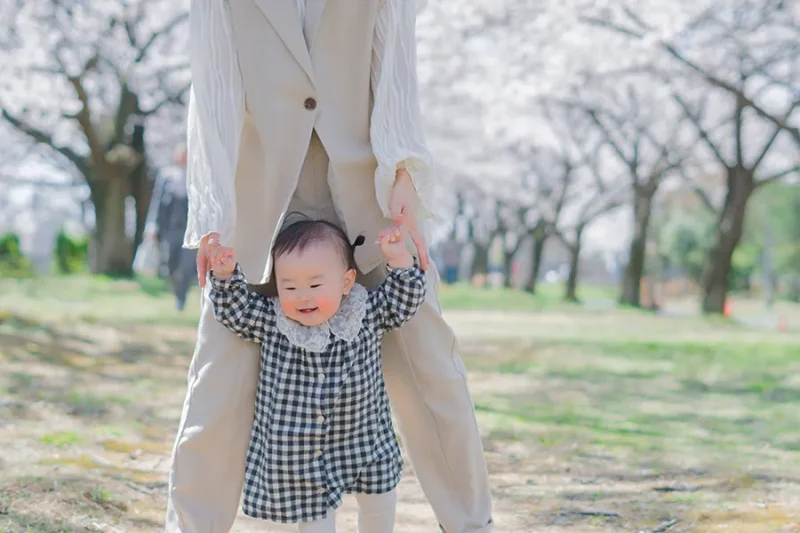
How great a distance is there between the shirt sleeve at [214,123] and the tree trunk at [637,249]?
1951 cm

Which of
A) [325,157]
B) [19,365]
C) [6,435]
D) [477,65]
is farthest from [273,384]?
[477,65]

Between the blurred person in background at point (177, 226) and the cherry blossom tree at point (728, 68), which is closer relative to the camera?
the blurred person in background at point (177, 226)

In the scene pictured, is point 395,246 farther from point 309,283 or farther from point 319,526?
point 319,526

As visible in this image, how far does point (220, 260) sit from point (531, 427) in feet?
10.6

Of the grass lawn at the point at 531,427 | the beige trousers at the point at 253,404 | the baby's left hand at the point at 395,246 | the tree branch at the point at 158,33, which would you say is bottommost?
the grass lawn at the point at 531,427

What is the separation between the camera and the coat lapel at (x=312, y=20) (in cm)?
237

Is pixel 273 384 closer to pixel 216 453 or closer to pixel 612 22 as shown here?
pixel 216 453

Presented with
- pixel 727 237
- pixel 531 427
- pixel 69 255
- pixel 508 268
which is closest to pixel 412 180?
pixel 531 427

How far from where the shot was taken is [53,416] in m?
4.75

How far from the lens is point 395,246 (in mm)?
2355

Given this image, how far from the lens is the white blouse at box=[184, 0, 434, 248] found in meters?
2.30

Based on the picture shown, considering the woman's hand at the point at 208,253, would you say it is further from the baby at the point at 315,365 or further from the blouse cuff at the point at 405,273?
the blouse cuff at the point at 405,273

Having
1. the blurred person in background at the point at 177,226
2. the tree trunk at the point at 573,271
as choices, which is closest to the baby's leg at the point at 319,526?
the blurred person in background at the point at 177,226

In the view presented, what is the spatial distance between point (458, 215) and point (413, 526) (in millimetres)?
33317
